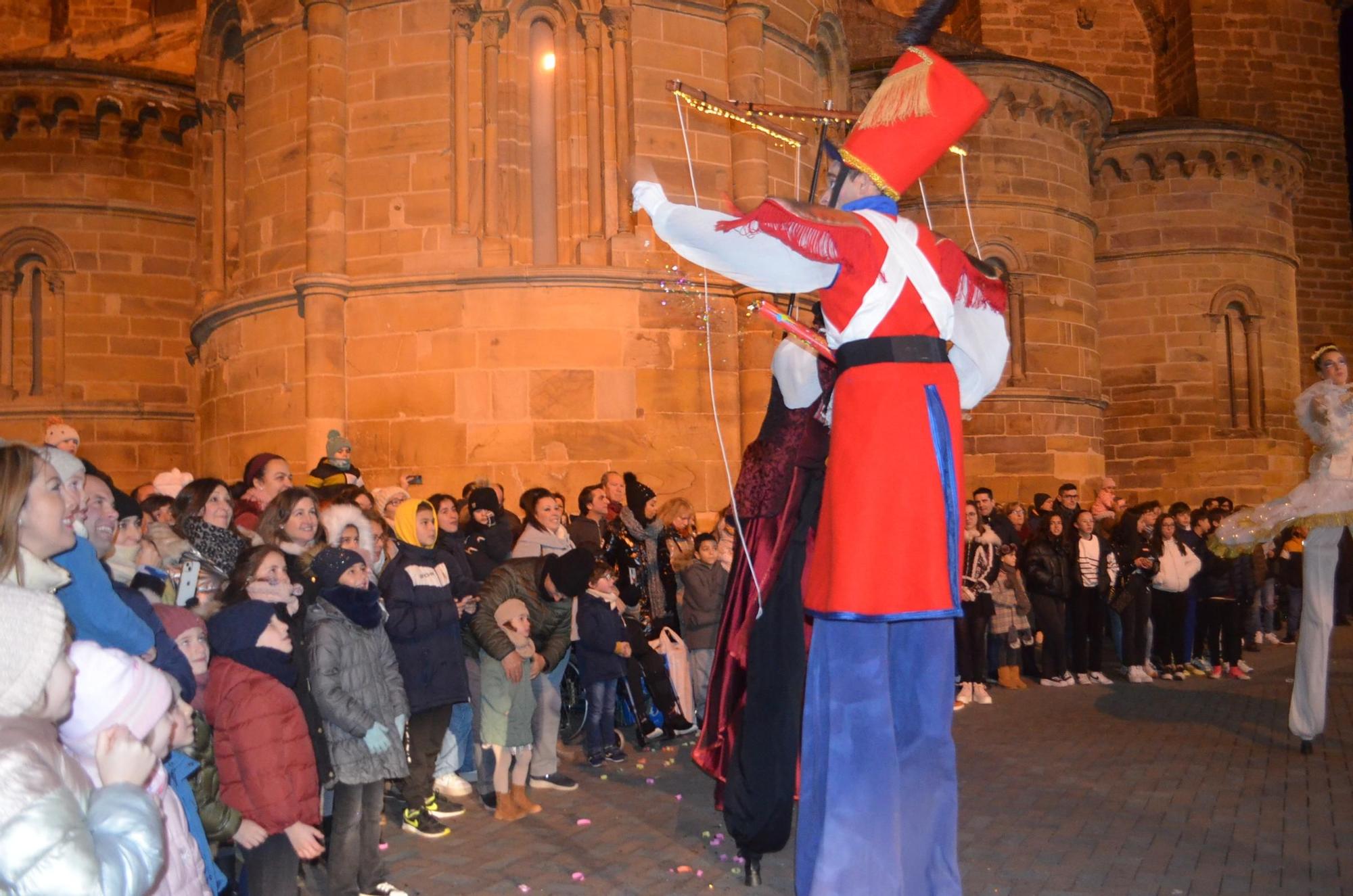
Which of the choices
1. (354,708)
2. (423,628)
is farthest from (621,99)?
(354,708)

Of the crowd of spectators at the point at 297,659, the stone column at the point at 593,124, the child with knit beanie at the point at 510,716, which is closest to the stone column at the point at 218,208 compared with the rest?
the stone column at the point at 593,124

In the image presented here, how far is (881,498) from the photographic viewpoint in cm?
408

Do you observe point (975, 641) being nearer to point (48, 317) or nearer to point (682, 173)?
point (682, 173)

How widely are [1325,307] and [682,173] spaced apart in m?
18.6

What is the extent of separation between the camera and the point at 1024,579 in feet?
40.1

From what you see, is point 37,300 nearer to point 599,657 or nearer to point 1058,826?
point 599,657

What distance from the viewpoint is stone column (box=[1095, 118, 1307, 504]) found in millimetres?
22172

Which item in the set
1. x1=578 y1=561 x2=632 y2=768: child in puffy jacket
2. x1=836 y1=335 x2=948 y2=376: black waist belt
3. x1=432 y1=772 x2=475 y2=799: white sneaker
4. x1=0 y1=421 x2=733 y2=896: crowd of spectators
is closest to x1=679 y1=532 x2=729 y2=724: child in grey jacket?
x1=0 y1=421 x2=733 y2=896: crowd of spectators

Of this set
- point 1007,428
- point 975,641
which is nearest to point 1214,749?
point 975,641

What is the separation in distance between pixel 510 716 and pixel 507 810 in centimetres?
51

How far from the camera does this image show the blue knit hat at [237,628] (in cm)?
474

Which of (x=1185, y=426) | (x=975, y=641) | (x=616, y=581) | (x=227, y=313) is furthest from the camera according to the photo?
(x=1185, y=426)

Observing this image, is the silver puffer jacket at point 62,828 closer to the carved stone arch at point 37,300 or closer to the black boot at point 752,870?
the black boot at point 752,870

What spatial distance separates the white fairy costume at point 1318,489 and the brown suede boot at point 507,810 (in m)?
4.98
